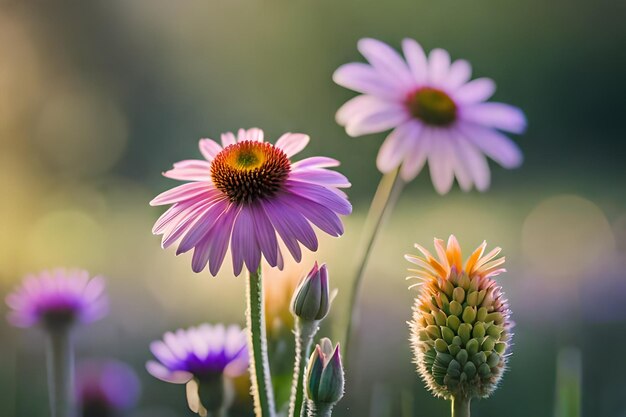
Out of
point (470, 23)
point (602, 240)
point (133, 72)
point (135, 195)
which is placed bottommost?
point (602, 240)

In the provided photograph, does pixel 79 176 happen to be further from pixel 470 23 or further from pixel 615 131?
pixel 615 131

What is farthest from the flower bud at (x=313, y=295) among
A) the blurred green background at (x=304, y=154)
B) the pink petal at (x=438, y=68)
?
the blurred green background at (x=304, y=154)

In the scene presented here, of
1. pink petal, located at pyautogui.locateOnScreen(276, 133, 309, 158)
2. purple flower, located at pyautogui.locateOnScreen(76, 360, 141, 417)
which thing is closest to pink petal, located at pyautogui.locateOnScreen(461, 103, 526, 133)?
pink petal, located at pyautogui.locateOnScreen(276, 133, 309, 158)

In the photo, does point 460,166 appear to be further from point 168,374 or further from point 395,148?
point 168,374

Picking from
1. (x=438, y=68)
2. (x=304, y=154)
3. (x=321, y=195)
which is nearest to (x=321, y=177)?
(x=321, y=195)

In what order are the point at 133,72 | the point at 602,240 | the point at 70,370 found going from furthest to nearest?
the point at 133,72 < the point at 602,240 < the point at 70,370

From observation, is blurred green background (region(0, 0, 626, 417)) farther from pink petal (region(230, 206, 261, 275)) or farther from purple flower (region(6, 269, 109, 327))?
pink petal (region(230, 206, 261, 275))

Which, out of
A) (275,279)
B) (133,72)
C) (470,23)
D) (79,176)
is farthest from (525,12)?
(275,279)

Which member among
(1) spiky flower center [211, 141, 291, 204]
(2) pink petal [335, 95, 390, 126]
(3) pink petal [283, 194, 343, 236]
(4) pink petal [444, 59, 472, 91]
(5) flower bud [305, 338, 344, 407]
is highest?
(4) pink petal [444, 59, 472, 91]
